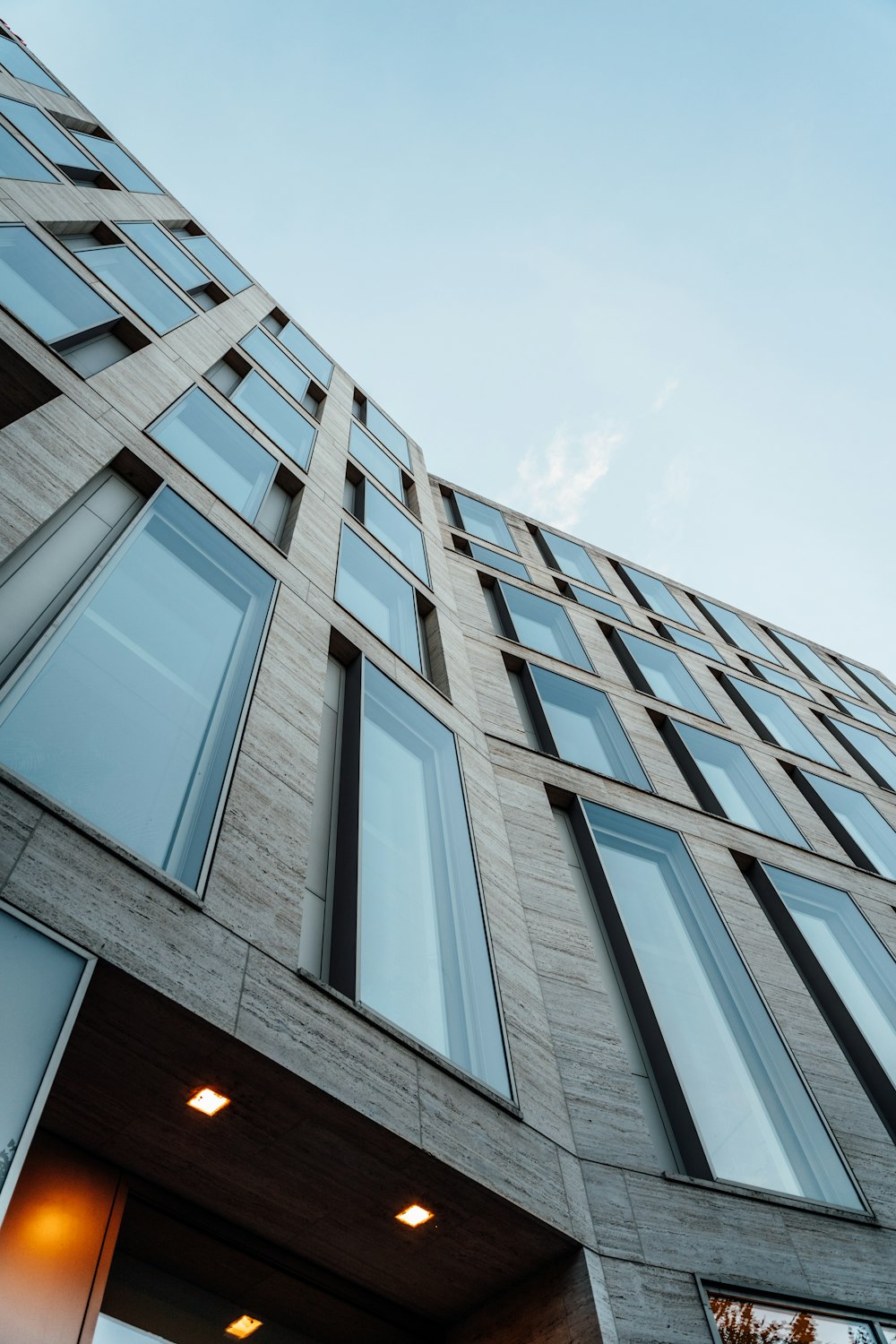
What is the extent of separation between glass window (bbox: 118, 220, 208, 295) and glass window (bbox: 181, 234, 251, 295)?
97 cm

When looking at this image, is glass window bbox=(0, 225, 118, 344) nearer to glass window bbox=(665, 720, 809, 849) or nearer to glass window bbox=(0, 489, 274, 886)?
glass window bbox=(0, 489, 274, 886)

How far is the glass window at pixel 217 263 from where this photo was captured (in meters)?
22.2

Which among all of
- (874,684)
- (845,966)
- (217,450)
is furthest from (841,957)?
(874,684)

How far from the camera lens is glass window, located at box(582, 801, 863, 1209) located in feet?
30.2

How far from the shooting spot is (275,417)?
17156 millimetres

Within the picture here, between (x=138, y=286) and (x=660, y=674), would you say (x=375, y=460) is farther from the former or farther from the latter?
(x=660, y=674)

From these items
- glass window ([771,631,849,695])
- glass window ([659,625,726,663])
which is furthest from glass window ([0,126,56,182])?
glass window ([771,631,849,695])

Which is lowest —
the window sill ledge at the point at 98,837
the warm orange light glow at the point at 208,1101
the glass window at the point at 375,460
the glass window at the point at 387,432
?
the warm orange light glow at the point at 208,1101

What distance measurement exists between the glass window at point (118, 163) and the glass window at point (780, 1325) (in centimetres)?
2433

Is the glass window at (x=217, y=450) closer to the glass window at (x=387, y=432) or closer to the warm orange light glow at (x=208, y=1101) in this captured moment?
the warm orange light glow at (x=208, y=1101)

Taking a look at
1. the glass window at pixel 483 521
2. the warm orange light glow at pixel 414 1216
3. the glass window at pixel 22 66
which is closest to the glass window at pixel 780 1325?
the warm orange light glow at pixel 414 1216

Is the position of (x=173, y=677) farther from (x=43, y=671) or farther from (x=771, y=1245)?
(x=771, y=1245)

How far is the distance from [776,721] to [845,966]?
1042 centimetres

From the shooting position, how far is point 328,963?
7.26 metres
